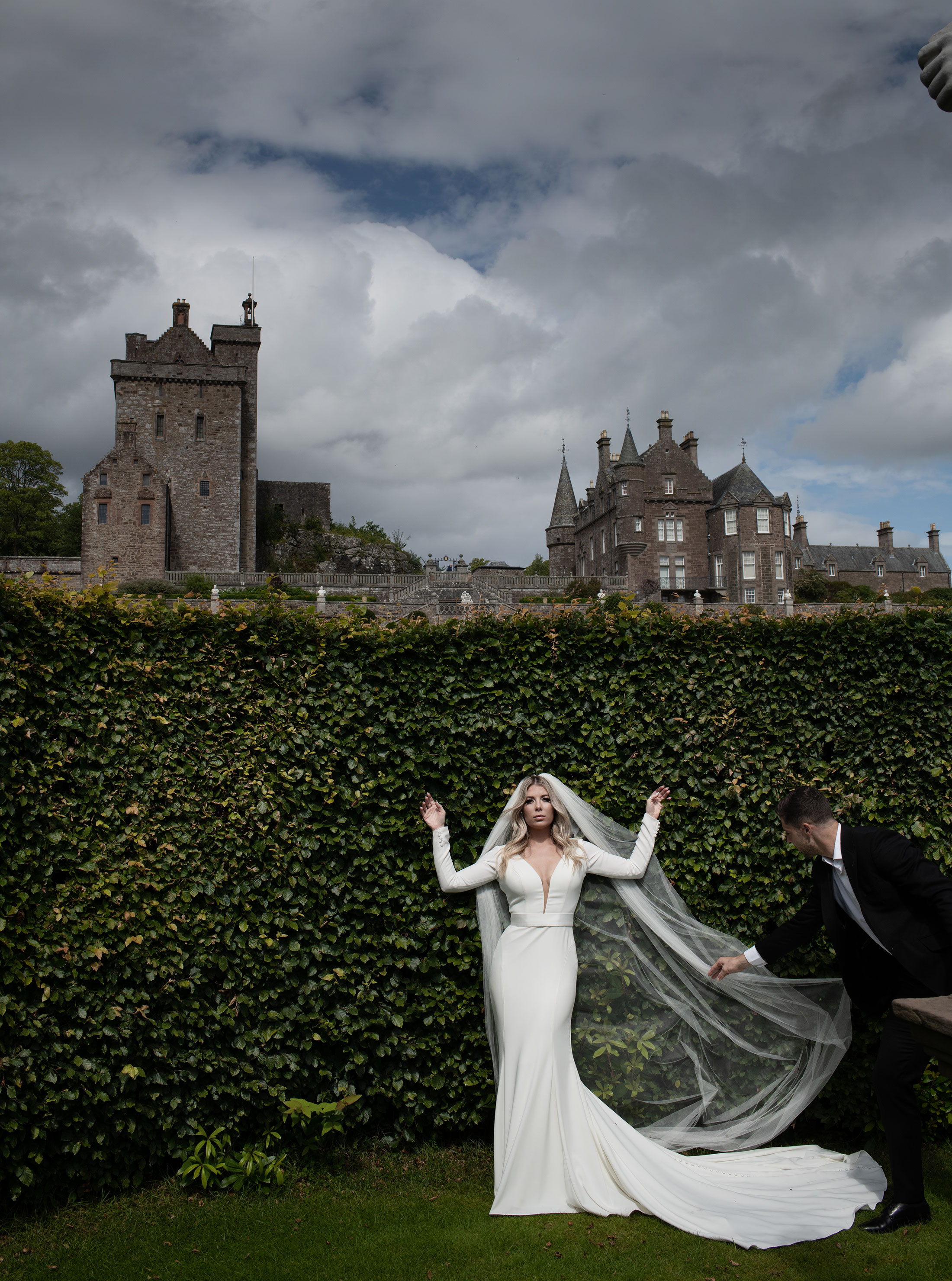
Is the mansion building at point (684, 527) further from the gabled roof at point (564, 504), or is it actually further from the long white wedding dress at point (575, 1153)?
the long white wedding dress at point (575, 1153)

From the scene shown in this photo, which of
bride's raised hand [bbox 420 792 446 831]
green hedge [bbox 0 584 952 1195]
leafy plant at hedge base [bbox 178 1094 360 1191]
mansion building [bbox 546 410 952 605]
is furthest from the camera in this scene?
mansion building [bbox 546 410 952 605]

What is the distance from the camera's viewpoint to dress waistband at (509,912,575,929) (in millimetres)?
4703

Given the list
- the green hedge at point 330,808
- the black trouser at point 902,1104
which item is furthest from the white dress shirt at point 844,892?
the green hedge at point 330,808

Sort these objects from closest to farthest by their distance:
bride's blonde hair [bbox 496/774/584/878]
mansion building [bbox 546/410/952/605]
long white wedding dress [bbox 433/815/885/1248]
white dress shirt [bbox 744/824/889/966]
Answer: long white wedding dress [bbox 433/815/885/1248], white dress shirt [bbox 744/824/889/966], bride's blonde hair [bbox 496/774/584/878], mansion building [bbox 546/410/952/605]

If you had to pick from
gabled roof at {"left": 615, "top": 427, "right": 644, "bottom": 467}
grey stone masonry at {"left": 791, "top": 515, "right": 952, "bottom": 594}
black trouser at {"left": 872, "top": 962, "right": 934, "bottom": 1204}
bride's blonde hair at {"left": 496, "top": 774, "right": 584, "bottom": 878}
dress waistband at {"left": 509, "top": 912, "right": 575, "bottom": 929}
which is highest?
gabled roof at {"left": 615, "top": 427, "right": 644, "bottom": 467}

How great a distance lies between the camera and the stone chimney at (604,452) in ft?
201

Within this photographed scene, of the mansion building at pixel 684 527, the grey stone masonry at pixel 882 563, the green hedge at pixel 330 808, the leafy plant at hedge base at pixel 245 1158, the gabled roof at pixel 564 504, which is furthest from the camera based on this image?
the grey stone masonry at pixel 882 563

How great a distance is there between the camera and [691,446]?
192 feet

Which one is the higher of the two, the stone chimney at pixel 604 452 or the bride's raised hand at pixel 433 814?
the stone chimney at pixel 604 452

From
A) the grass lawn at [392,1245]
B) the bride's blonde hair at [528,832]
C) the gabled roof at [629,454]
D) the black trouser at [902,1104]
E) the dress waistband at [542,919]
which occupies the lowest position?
the grass lawn at [392,1245]

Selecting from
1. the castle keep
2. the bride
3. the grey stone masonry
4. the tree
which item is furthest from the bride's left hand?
the grey stone masonry

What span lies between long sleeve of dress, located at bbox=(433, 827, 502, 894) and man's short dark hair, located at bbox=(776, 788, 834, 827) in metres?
1.63

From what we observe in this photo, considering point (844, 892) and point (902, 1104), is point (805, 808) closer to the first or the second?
point (844, 892)

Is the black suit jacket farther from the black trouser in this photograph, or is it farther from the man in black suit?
the black trouser
